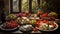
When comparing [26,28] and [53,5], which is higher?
[53,5]

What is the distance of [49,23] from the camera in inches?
87.9

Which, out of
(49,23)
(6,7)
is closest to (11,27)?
(49,23)

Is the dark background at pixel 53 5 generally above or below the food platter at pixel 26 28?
above

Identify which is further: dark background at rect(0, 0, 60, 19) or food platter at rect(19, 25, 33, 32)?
dark background at rect(0, 0, 60, 19)

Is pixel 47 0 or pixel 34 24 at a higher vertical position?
pixel 47 0

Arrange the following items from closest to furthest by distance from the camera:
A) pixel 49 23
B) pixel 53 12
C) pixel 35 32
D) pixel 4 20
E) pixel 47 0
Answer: pixel 35 32 → pixel 49 23 → pixel 4 20 → pixel 53 12 → pixel 47 0

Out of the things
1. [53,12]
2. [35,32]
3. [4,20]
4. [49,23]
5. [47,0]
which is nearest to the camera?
[35,32]

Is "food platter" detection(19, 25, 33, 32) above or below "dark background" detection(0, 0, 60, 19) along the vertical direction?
below

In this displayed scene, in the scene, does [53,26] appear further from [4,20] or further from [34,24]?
[4,20]

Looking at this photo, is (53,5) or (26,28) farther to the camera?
(53,5)

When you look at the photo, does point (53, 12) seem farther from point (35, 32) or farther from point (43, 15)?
point (35, 32)

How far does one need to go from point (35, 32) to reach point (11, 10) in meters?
0.86

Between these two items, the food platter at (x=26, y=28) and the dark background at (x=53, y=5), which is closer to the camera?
the food platter at (x=26, y=28)

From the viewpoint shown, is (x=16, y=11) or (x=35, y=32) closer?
(x=35, y=32)
